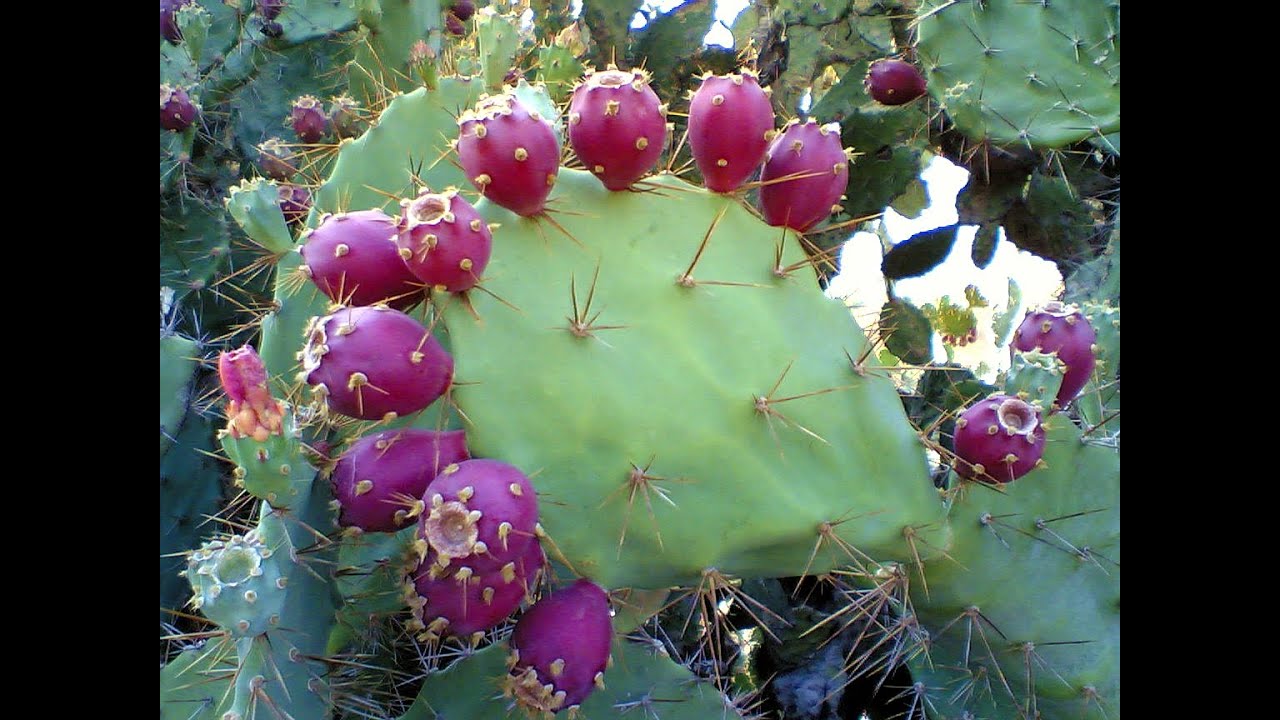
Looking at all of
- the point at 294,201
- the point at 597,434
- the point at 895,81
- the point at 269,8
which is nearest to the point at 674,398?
the point at 597,434

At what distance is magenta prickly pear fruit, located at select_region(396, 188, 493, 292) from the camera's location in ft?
3.60

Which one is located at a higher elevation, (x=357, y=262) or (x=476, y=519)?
(x=357, y=262)

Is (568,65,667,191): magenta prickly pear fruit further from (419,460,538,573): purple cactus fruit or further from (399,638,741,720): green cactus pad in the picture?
(399,638,741,720): green cactus pad

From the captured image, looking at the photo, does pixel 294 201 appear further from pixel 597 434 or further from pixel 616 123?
pixel 597 434

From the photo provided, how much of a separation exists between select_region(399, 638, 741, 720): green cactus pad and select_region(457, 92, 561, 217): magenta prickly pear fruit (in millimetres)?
650

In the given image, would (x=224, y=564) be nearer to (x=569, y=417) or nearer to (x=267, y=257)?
(x=569, y=417)

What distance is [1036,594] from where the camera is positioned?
4.76 feet

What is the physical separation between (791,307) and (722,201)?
0.18 metres

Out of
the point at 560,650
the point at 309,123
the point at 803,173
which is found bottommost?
the point at 560,650

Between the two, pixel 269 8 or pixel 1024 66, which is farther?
pixel 269 8

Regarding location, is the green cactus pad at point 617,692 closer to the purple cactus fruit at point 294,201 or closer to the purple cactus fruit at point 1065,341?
the purple cactus fruit at point 1065,341

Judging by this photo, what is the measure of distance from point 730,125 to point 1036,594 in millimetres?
836

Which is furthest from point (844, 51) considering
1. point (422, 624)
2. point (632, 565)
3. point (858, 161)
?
point (422, 624)

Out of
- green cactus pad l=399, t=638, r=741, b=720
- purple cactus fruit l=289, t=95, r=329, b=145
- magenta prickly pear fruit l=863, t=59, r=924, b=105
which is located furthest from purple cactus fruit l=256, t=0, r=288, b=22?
green cactus pad l=399, t=638, r=741, b=720
